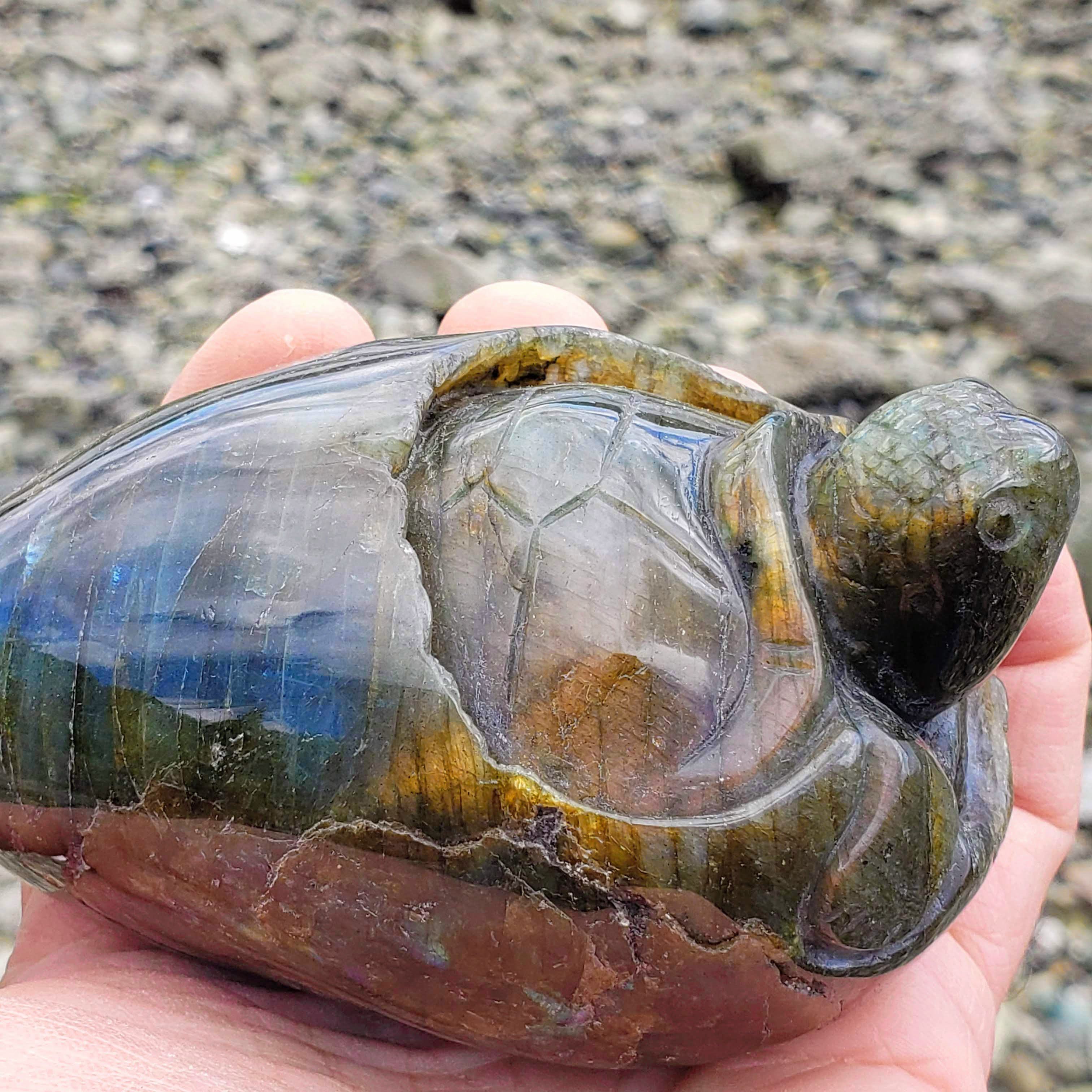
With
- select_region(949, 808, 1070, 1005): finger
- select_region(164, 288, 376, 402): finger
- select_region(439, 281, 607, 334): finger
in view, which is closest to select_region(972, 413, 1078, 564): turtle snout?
select_region(949, 808, 1070, 1005): finger

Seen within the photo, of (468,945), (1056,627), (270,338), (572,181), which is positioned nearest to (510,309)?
(270,338)

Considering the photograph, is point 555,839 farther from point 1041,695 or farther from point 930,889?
point 1041,695

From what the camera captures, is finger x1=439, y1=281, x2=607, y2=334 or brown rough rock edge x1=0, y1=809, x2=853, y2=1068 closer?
brown rough rock edge x1=0, y1=809, x2=853, y2=1068

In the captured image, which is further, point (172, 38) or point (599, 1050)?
point (172, 38)

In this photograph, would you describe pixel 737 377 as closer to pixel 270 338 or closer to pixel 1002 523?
pixel 270 338

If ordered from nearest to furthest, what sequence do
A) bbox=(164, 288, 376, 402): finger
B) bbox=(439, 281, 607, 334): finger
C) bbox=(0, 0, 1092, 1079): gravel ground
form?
bbox=(164, 288, 376, 402): finger
bbox=(439, 281, 607, 334): finger
bbox=(0, 0, 1092, 1079): gravel ground

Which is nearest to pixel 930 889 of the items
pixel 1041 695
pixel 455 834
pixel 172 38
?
pixel 455 834

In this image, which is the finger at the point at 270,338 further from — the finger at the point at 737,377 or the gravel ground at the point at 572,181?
the gravel ground at the point at 572,181

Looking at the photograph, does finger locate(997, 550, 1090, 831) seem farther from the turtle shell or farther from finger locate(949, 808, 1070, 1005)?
the turtle shell
